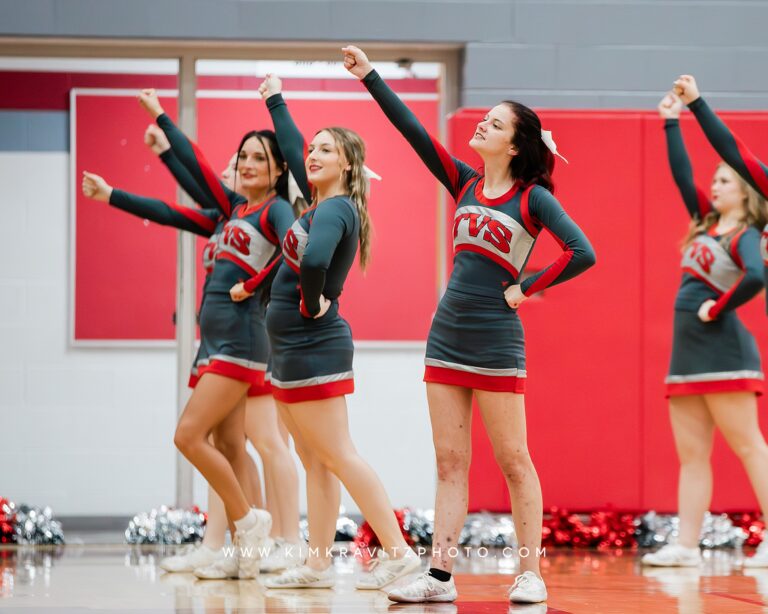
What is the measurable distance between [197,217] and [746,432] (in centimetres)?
257

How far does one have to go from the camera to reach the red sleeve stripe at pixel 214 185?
505cm

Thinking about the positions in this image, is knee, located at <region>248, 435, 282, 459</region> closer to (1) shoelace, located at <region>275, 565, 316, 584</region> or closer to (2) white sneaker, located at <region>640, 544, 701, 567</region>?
(1) shoelace, located at <region>275, 565, 316, 584</region>

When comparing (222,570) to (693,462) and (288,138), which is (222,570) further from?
(693,462)

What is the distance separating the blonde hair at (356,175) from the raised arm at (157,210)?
0.93 meters

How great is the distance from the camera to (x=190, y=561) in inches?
195

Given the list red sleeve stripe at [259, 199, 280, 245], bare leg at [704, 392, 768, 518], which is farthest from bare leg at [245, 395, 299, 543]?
bare leg at [704, 392, 768, 518]

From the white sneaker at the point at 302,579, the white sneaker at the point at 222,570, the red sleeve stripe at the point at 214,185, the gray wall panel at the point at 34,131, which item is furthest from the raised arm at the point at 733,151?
the gray wall panel at the point at 34,131


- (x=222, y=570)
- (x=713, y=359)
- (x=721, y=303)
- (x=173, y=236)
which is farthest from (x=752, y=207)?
(x=173, y=236)

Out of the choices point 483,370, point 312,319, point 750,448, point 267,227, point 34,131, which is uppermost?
point 34,131

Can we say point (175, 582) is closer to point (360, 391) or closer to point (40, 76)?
point (360, 391)

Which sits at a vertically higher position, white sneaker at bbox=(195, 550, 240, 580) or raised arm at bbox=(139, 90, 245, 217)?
raised arm at bbox=(139, 90, 245, 217)

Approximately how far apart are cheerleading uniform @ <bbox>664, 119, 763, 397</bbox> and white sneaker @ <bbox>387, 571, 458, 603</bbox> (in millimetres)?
1942

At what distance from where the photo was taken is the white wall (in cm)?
658

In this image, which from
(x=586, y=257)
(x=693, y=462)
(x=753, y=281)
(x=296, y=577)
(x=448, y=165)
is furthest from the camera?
(x=693, y=462)
